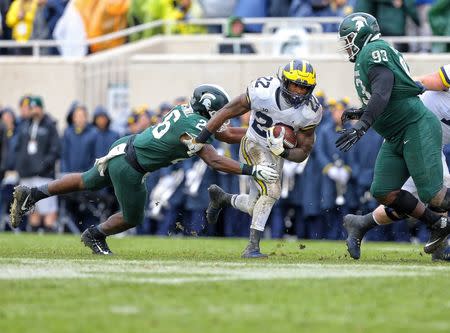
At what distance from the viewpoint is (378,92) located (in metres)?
9.84

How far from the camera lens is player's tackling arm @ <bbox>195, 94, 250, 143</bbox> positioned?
34.0 feet

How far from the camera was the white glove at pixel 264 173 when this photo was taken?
10.4 metres

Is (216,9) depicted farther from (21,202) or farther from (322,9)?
(21,202)

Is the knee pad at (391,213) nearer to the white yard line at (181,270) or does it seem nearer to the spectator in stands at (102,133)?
the white yard line at (181,270)

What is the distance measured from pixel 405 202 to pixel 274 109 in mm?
1243

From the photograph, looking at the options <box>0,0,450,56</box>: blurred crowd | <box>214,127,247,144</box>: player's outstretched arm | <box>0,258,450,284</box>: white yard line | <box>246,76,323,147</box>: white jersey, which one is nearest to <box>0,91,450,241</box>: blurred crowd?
<box>0,0,450,56</box>: blurred crowd

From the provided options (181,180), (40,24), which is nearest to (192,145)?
(181,180)

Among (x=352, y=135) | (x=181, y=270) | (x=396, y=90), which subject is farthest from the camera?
(x=396, y=90)

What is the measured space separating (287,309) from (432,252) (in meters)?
3.85

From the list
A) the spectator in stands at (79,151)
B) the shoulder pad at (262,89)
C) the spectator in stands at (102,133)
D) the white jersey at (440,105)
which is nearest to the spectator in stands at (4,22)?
the spectator in stands at (79,151)

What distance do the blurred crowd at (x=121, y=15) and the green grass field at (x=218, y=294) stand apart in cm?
870

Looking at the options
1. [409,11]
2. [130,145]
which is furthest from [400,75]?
[409,11]

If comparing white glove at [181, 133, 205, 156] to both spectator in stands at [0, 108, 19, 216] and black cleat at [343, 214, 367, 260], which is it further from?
spectator in stands at [0, 108, 19, 216]

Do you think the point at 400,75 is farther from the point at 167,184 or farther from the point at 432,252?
the point at 167,184
